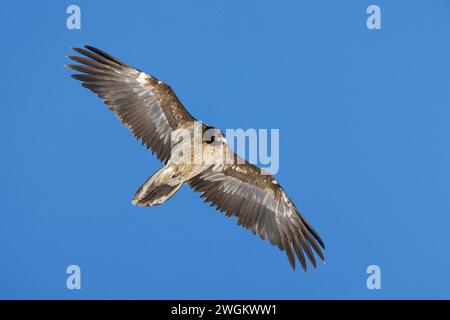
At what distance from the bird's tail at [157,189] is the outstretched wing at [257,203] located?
47.4 inches

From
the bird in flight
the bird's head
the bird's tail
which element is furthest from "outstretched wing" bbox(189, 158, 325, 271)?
the bird's tail

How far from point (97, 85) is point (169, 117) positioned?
141 centimetres

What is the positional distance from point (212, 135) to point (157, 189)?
1346 millimetres

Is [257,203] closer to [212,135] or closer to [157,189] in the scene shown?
[212,135]

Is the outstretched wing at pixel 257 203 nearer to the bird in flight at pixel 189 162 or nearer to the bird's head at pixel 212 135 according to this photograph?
the bird in flight at pixel 189 162

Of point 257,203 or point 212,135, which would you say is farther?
point 257,203

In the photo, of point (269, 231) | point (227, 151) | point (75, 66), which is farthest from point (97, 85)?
point (269, 231)

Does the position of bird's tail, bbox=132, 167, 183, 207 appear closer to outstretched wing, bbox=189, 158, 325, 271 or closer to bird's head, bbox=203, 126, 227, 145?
bird's head, bbox=203, 126, 227, 145

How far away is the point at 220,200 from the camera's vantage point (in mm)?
14555

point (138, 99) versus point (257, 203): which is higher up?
point (138, 99)

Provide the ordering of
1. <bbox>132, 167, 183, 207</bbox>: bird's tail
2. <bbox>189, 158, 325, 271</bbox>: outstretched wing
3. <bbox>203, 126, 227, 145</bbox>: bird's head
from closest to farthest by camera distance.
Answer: <bbox>132, 167, 183, 207</bbox>: bird's tail
<bbox>203, 126, 227, 145</bbox>: bird's head
<bbox>189, 158, 325, 271</bbox>: outstretched wing

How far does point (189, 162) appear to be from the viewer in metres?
13.6

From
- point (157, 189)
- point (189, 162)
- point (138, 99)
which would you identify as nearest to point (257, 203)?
point (189, 162)

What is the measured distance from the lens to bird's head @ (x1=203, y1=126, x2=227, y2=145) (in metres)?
13.4
